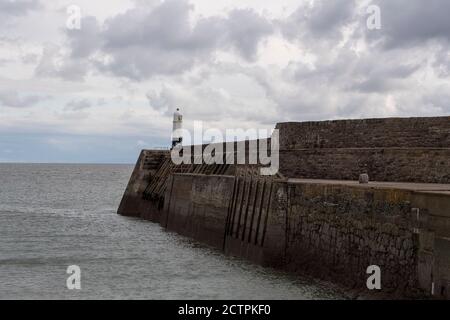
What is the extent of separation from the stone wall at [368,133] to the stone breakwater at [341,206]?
1.4 inches

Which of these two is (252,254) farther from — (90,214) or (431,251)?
(90,214)

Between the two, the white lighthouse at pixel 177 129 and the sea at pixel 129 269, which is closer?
the sea at pixel 129 269

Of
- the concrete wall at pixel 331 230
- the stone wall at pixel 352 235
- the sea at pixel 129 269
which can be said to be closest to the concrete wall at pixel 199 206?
the concrete wall at pixel 331 230

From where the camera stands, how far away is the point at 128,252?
2370 cm

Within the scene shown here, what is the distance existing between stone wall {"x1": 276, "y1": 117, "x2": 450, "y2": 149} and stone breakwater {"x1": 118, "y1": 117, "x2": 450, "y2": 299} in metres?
0.04

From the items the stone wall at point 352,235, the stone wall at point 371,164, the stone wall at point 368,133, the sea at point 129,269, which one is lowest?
the sea at point 129,269

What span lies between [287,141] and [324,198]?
9.21 meters

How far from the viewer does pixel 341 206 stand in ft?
52.1

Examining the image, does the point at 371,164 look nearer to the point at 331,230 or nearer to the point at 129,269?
the point at 331,230

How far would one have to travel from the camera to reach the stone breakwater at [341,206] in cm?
1283

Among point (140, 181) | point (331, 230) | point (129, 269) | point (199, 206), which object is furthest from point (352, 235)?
point (140, 181)

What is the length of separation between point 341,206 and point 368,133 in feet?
24.0

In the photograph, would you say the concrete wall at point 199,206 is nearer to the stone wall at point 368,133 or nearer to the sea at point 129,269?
the sea at point 129,269
